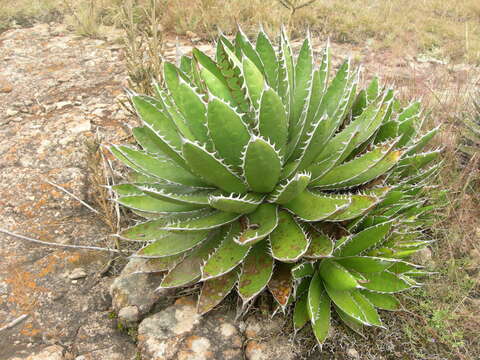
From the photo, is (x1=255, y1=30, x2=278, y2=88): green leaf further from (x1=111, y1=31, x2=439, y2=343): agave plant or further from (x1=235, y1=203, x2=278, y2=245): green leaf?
(x1=235, y1=203, x2=278, y2=245): green leaf

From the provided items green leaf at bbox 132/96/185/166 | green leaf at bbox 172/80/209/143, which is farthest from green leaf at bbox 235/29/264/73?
green leaf at bbox 132/96/185/166

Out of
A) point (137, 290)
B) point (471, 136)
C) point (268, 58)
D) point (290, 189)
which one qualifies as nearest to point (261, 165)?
point (290, 189)

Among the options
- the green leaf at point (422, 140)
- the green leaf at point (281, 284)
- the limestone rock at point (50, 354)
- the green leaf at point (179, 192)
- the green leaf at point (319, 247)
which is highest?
the green leaf at point (422, 140)

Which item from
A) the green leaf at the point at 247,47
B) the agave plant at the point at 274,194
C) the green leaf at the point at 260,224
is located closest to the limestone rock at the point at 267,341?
the agave plant at the point at 274,194

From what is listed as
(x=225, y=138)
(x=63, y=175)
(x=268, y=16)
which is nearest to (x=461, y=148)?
(x=225, y=138)

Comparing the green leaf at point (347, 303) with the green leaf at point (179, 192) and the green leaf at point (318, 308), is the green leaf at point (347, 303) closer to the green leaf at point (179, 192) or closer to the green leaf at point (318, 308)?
the green leaf at point (318, 308)

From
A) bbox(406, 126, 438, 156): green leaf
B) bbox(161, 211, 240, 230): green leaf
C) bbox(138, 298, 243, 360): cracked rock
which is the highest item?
bbox(406, 126, 438, 156): green leaf
